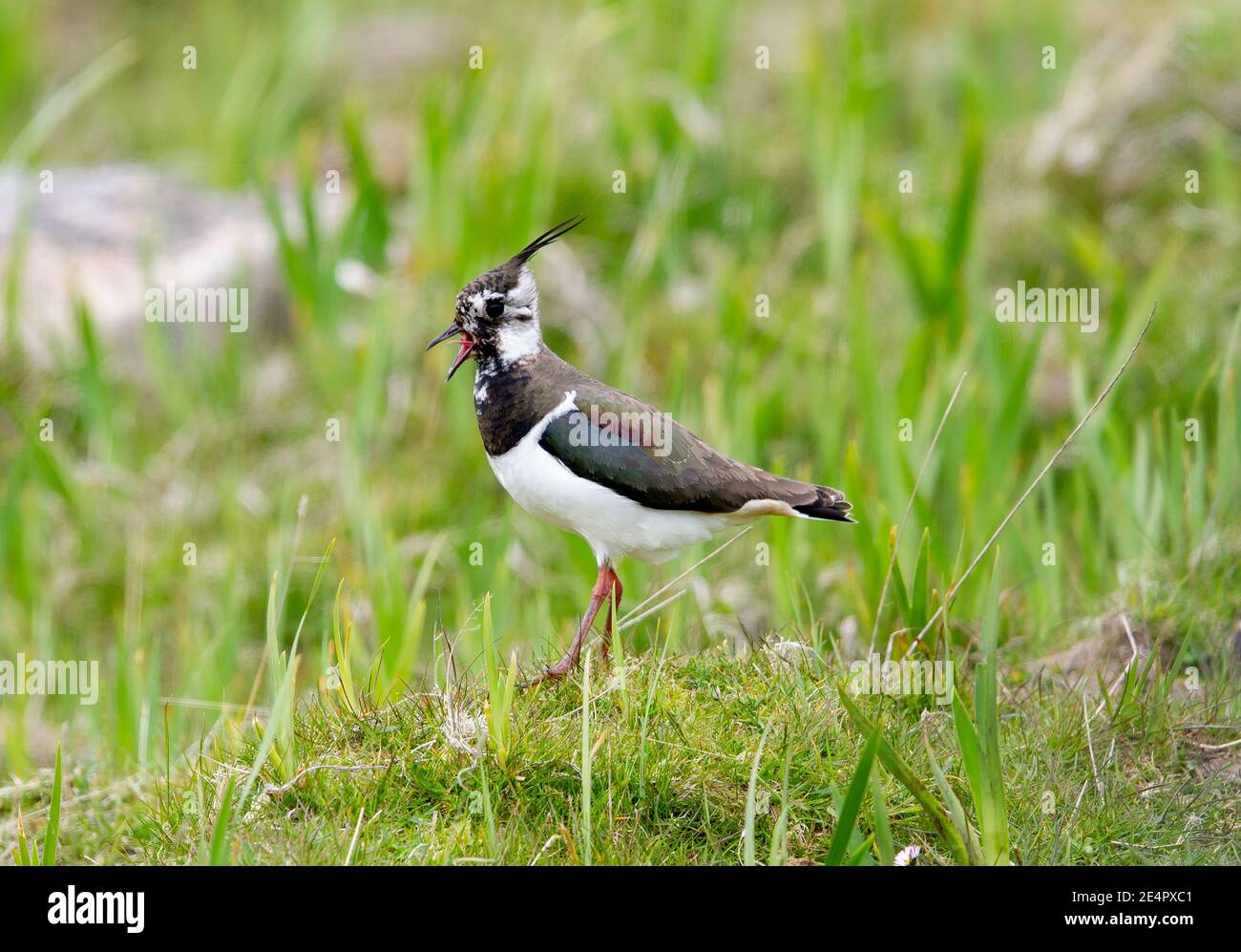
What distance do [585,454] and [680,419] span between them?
1.52 metres

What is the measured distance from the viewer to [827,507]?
4.47m

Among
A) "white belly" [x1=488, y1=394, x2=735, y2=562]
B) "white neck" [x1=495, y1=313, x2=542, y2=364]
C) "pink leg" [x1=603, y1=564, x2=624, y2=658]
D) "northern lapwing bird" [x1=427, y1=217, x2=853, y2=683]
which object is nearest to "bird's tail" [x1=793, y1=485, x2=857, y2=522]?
"northern lapwing bird" [x1=427, y1=217, x2=853, y2=683]

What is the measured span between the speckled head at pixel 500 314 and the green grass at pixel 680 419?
748 mm

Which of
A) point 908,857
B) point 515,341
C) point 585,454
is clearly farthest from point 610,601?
point 908,857

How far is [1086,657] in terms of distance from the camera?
474 centimetres

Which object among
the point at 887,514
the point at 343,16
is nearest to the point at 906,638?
the point at 887,514

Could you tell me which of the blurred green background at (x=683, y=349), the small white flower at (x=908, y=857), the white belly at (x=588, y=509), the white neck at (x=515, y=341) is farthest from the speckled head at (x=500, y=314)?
the small white flower at (x=908, y=857)

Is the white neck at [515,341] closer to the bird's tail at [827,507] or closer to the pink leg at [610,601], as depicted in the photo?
the pink leg at [610,601]

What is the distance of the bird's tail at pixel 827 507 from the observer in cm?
445

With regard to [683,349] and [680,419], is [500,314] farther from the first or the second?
[683,349]

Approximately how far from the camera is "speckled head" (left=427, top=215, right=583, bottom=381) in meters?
4.35

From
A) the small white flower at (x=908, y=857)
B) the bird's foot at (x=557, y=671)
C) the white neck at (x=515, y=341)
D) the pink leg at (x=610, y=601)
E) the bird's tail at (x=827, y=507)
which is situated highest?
the white neck at (x=515, y=341)

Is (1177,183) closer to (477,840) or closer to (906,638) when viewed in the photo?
(906,638)

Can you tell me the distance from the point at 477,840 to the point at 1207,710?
210 centimetres
